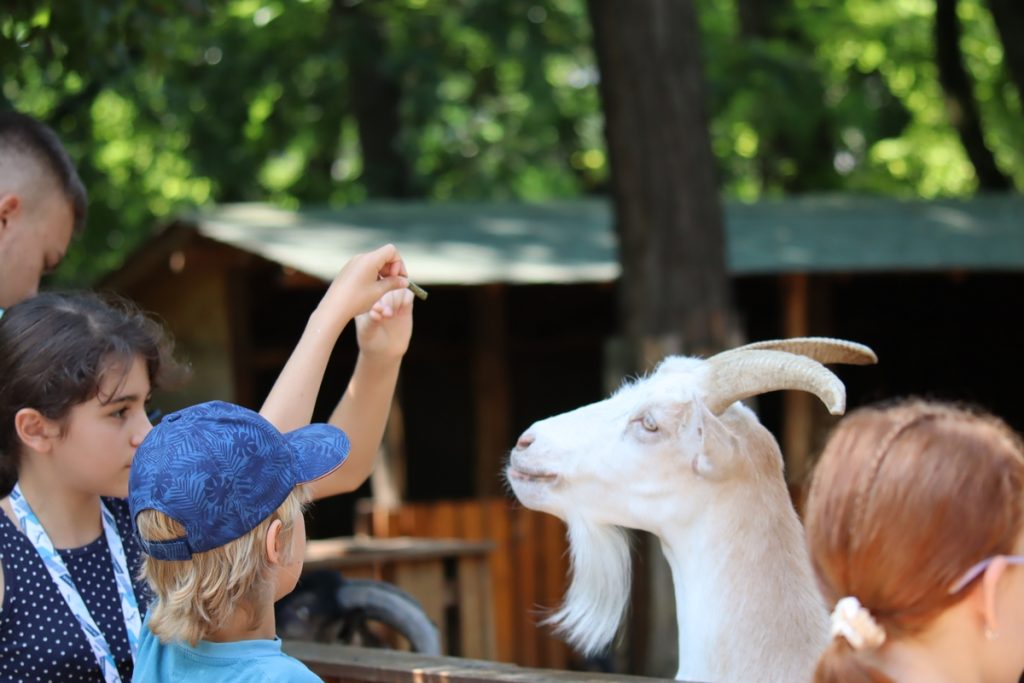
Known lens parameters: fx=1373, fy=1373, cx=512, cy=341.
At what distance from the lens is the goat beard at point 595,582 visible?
3.30 meters

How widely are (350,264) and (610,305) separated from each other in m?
9.52

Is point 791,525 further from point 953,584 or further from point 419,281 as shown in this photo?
point 419,281

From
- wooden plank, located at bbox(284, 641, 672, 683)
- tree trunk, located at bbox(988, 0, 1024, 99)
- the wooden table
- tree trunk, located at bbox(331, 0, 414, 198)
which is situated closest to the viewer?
wooden plank, located at bbox(284, 641, 672, 683)

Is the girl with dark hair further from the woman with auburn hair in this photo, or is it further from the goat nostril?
the woman with auburn hair

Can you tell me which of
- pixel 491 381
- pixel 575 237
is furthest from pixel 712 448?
pixel 575 237

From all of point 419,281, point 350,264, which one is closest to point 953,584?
point 350,264

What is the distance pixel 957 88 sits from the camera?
47.1 ft

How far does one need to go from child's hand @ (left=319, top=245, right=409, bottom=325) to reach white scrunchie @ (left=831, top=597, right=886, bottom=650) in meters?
1.49

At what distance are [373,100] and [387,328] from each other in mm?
11350

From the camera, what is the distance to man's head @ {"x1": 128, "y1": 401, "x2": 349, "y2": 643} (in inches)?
85.9

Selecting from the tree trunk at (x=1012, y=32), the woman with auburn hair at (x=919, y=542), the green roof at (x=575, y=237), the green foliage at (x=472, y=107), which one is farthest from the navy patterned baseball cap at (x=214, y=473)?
the tree trunk at (x=1012, y=32)

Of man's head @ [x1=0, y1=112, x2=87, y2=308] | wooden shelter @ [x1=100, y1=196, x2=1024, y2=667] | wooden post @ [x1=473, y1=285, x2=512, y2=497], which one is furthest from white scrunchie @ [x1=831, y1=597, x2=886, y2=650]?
wooden post @ [x1=473, y1=285, x2=512, y2=497]

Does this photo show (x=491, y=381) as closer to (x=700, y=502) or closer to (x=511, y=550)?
(x=511, y=550)

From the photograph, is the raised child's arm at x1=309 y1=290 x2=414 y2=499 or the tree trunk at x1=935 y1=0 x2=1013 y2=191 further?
the tree trunk at x1=935 y1=0 x2=1013 y2=191
